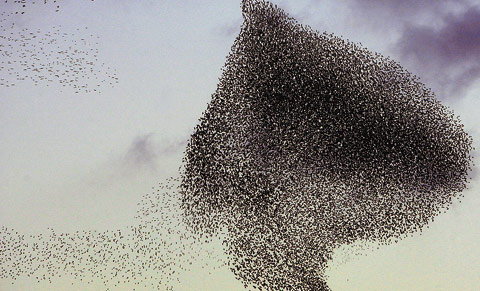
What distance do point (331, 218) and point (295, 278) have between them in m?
2.06

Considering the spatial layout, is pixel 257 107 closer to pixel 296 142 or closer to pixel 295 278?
pixel 296 142

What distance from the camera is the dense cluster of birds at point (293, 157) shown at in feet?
59.8

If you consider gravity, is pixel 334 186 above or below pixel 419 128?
below

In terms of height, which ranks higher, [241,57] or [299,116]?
[241,57]

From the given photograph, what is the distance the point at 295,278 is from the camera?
1809 cm

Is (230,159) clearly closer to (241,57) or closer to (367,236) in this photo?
(241,57)

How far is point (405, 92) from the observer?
19.2 m

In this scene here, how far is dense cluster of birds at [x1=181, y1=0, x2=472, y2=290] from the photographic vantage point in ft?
59.8

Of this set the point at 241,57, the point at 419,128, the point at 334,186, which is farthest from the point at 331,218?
the point at 241,57

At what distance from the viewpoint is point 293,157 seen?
722 inches

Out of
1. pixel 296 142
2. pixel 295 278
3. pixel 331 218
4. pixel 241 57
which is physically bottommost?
pixel 295 278

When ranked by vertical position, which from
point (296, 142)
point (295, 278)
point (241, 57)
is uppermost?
point (241, 57)

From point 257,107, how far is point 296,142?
152 centimetres

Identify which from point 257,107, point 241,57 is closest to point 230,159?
point 257,107
